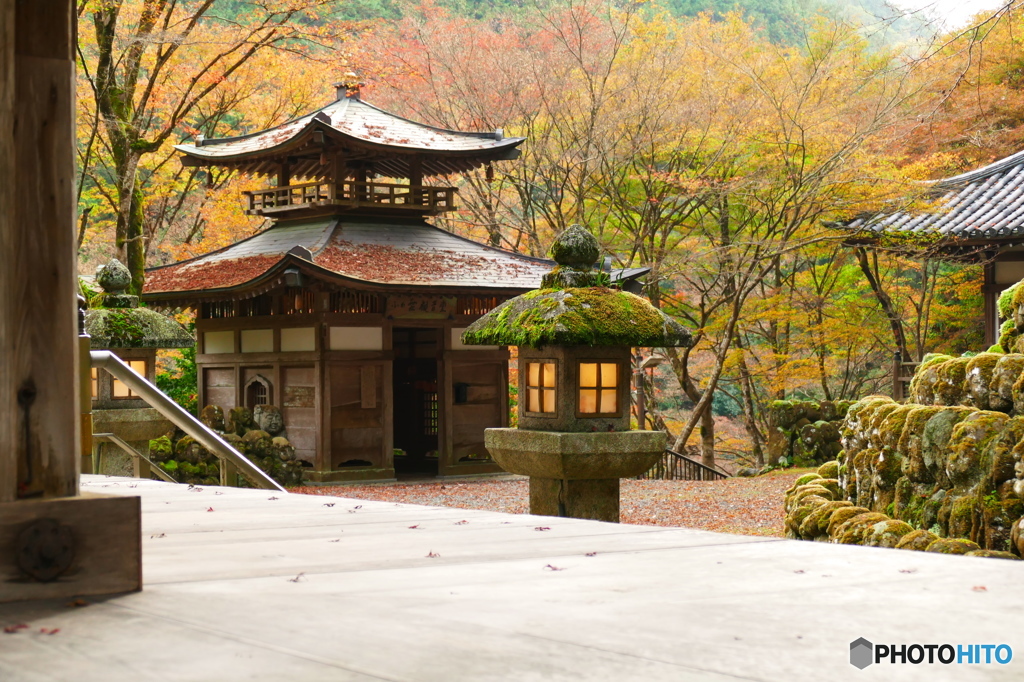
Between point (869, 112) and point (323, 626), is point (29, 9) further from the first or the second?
point (869, 112)

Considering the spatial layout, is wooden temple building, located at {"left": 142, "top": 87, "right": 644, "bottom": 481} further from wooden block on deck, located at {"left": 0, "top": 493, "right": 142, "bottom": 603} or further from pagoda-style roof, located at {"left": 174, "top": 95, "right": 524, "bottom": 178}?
wooden block on deck, located at {"left": 0, "top": 493, "right": 142, "bottom": 603}

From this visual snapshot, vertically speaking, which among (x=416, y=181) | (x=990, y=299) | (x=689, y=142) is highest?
(x=689, y=142)

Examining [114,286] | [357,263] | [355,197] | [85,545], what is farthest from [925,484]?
[355,197]

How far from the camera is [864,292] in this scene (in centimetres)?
2528

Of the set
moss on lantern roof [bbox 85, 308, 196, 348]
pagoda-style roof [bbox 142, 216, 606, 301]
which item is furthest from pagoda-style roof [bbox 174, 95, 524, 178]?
moss on lantern roof [bbox 85, 308, 196, 348]

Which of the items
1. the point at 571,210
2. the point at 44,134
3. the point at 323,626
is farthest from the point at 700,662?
the point at 571,210

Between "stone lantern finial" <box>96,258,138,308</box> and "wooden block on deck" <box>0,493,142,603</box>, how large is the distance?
41.5 ft

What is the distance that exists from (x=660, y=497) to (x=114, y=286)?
8431 mm

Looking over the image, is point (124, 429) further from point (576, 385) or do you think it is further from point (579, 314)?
point (579, 314)

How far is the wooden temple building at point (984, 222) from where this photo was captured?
1590 centimetres

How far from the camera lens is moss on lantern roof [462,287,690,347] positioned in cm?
984

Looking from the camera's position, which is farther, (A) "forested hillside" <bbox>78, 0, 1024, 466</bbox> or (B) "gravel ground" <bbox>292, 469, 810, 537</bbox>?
(A) "forested hillside" <bbox>78, 0, 1024, 466</bbox>

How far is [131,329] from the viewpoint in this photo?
46.2 feet

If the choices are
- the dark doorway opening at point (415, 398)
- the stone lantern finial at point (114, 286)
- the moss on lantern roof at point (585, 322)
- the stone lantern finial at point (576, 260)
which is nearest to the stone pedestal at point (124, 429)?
the stone lantern finial at point (114, 286)
